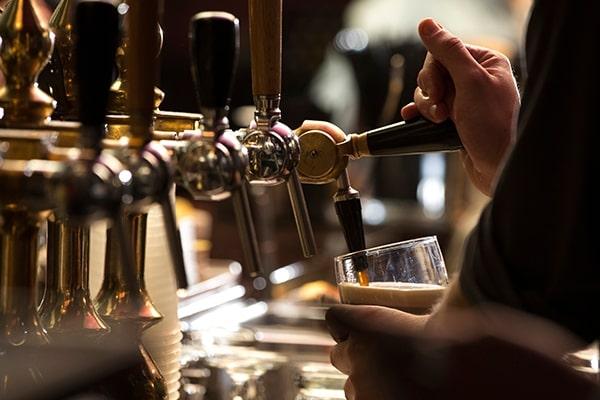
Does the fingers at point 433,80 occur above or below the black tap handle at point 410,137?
above

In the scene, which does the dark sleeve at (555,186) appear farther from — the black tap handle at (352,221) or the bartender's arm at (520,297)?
the black tap handle at (352,221)

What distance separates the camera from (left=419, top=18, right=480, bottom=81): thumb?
115 centimetres

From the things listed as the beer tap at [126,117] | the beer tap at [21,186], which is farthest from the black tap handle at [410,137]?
the beer tap at [21,186]

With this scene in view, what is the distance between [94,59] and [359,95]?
3551 millimetres

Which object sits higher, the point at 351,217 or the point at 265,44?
the point at 265,44

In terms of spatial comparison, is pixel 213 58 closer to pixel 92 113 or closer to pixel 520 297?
pixel 92 113

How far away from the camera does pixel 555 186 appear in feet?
2.67

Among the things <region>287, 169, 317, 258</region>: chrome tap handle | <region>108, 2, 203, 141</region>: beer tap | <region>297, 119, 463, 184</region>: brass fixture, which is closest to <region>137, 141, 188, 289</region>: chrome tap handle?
<region>108, 2, 203, 141</region>: beer tap

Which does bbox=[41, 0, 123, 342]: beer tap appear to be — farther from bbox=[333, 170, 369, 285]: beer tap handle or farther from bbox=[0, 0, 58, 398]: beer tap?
bbox=[333, 170, 369, 285]: beer tap handle

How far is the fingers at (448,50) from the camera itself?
115 centimetres

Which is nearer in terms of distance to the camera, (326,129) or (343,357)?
(343,357)

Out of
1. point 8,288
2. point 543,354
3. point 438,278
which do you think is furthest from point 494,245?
point 8,288

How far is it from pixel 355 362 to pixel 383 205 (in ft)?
12.0

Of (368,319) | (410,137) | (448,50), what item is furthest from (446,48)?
(368,319)
